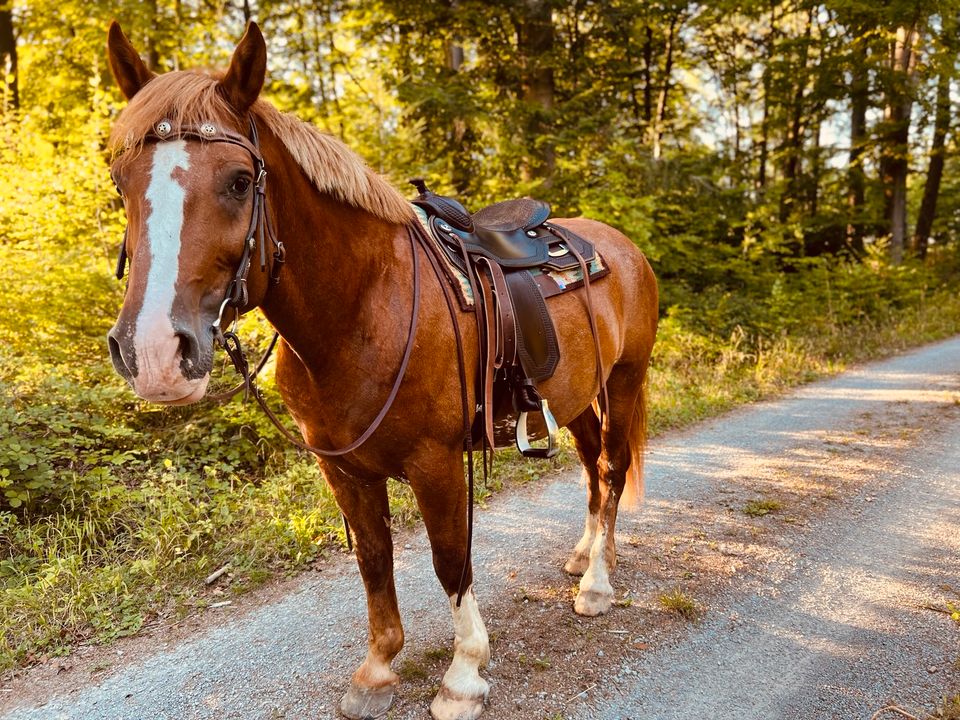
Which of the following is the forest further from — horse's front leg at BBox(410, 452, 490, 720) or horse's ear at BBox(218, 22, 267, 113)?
horse's ear at BBox(218, 22, 267, 113)

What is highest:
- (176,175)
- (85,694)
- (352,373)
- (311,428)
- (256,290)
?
(176,175)

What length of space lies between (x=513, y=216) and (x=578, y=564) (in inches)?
80.0

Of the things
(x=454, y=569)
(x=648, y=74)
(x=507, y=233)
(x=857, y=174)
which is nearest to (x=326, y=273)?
(x=507, y=233)

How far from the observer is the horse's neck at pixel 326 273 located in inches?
71.5

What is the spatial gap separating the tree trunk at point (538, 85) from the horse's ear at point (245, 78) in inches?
298

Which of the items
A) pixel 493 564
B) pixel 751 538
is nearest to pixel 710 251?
pixel 751 538

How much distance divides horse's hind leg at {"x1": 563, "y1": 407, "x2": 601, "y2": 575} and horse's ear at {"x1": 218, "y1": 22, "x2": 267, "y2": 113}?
245 cm

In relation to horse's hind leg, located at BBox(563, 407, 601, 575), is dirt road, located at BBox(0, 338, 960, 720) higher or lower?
lower

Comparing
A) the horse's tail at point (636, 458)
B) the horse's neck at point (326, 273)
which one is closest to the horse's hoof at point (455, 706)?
the horse's neck at point (326, 273)

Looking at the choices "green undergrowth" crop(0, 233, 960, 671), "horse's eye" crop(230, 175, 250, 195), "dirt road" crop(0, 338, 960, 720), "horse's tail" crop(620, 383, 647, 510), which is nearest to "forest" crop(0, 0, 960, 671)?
"green undergrowth" crop(0, 233, 960, 671)

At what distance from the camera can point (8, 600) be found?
3098 mm

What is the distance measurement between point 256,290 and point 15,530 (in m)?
3.50

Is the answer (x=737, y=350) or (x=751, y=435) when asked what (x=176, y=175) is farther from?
(x=737, y=350)

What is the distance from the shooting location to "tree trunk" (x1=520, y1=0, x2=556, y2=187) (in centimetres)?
911
